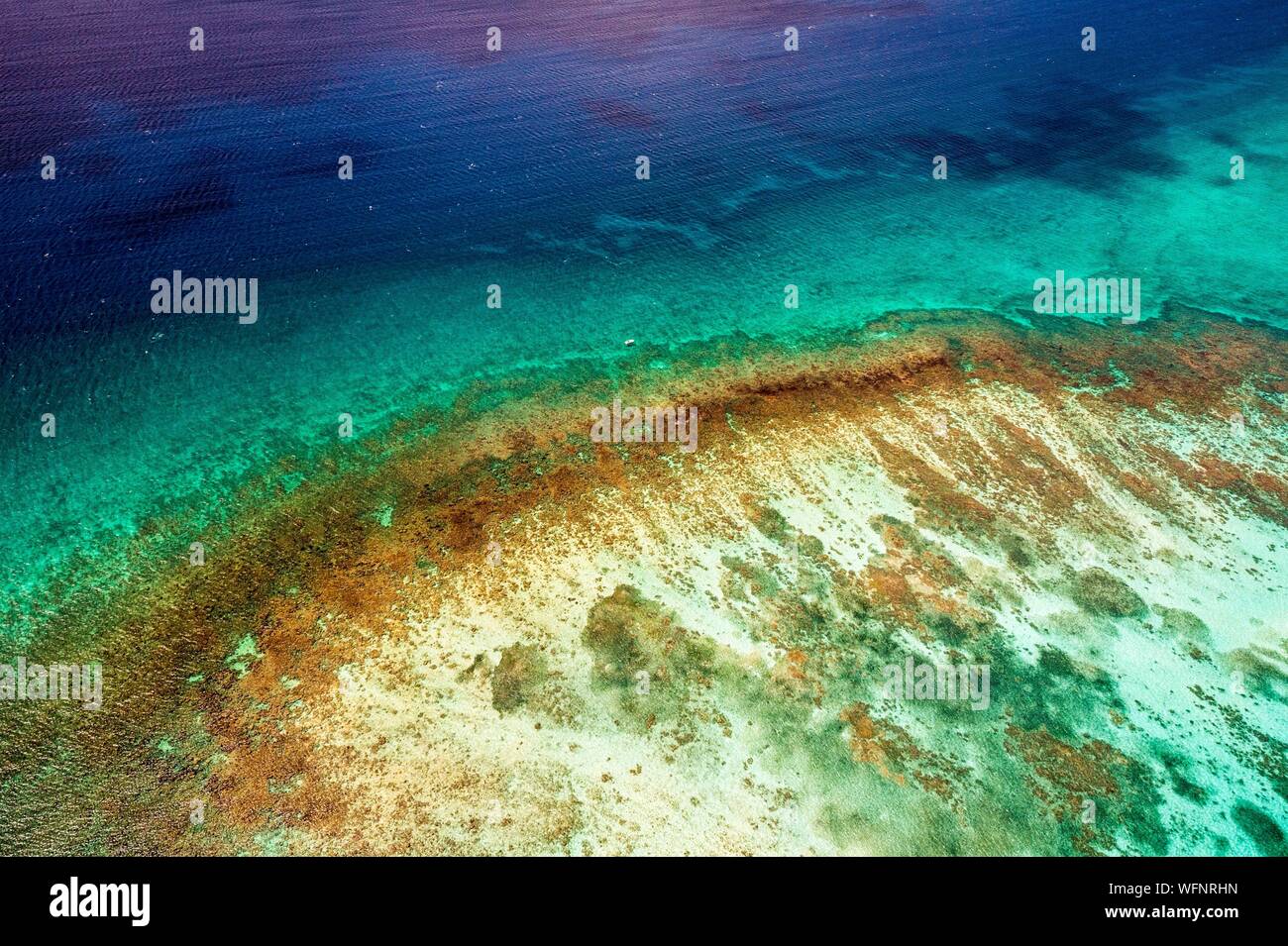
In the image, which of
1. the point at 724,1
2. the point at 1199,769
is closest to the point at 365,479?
the point at 1199,769

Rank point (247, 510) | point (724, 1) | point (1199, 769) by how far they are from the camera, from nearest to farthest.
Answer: point (1199, 769)
point (247, 510)
point (724, 1)

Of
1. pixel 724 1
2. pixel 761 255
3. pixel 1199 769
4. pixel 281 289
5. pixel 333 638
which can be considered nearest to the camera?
pixel 1199 769

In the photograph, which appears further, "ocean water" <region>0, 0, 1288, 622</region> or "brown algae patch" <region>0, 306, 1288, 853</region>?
"ocean water" <region>0, 0, 1288, 622</region>

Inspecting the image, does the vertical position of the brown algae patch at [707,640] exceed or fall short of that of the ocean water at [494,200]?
it falls short

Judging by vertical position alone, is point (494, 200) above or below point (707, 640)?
above

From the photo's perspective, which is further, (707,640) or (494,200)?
(494,200)

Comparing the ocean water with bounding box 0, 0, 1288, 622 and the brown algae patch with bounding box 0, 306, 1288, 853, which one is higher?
the ocean water with bounding box 0, 0, 1288, 622

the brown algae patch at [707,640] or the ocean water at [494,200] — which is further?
the ocean water at [494,200]

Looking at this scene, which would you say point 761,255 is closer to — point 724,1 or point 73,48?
point 724,1
